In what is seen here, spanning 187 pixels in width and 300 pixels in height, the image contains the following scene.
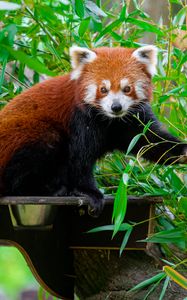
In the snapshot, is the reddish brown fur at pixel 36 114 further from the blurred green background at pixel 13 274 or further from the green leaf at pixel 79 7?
the blurred green background at pixel 13 274

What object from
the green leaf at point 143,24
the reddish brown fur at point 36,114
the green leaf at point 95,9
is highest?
the green leaf at point 95,9

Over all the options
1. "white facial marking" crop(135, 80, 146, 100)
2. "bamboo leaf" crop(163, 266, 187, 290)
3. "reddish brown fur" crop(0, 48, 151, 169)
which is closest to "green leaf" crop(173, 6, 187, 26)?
"reddish brown fur" crop(0, 48, 151, 169)

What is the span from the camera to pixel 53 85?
2.96m

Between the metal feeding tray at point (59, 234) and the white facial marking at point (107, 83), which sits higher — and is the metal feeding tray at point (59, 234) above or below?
below

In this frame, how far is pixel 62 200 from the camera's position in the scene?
239cm

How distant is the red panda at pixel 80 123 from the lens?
279 centimetres

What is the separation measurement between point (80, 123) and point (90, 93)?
5.5 inches

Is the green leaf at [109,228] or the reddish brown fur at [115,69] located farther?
the reddish brown fur at [115,69]

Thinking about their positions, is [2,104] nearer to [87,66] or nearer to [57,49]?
[57,49]

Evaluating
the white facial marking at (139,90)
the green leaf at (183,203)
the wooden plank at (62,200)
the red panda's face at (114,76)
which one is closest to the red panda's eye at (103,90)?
the red panda's face at (114,76)

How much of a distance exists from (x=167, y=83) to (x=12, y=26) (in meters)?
Answer: 0.84

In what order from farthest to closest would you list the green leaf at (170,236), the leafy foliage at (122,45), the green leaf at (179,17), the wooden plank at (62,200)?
the green leaf at (179,17), the leafy foliage at (122,45), the green leaf at (170,236), the wooden plank at (62,200)

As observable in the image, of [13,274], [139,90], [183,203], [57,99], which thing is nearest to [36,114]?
[57,99]

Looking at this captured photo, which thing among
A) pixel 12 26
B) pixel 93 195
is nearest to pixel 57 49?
pixel 12 26
